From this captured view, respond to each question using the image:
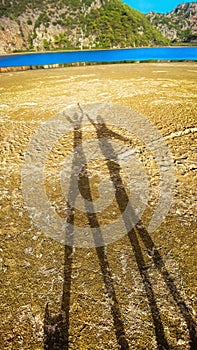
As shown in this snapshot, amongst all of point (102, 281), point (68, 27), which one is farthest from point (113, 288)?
point (68, 27)

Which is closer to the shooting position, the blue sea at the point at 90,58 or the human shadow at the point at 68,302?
the human shadow at the point at 68,302

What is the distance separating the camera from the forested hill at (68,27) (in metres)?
119

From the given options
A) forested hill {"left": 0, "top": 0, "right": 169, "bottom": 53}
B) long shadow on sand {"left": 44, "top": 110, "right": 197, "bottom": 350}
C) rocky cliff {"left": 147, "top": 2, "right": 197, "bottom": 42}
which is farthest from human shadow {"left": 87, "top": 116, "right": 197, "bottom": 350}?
rocky cliff {"left": 147, "top": 2, "right": 197, "bottom": 42}

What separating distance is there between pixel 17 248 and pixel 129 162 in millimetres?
2894

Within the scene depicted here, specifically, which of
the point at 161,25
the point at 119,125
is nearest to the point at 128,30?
the point at 161,25

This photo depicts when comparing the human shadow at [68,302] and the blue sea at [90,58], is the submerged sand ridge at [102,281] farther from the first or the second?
the blue sea at [90,58]

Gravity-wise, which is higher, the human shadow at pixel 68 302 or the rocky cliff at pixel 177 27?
the rocky cliff at pixel 177 27

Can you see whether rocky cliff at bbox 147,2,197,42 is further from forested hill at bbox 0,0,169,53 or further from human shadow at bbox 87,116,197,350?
human shadow at bbox 87,116,197,350

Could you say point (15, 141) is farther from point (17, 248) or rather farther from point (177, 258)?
point (177, 258)

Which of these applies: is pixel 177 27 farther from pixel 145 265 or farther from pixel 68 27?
pixel 145 265

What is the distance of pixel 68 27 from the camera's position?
127188 millimetres

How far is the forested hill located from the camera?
118562 millimetres

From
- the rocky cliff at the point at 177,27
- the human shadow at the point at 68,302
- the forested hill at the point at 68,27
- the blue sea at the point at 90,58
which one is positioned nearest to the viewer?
the human shadow at the point at 68,302

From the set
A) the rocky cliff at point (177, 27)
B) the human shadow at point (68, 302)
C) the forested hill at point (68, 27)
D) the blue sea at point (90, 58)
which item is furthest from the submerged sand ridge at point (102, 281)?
the rocky cliff at point (177, 27)
